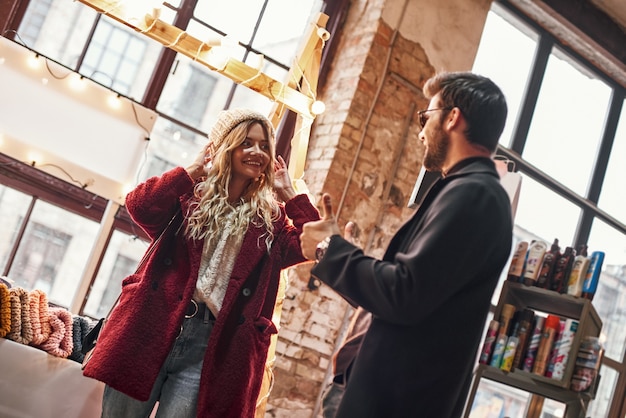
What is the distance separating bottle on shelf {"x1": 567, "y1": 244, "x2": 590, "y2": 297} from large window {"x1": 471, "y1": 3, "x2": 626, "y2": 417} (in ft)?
8.46

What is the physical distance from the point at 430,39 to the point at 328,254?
3511 millimetres

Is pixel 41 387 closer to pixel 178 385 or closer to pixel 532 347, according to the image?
pixel 178 385

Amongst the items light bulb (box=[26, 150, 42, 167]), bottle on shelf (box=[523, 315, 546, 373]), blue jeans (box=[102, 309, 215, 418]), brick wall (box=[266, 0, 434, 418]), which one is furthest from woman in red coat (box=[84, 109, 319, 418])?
brick wall (box=[266, 0, 434, 418])

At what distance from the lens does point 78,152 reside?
3.53 meters

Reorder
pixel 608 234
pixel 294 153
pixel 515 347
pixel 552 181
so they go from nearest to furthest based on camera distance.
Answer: pixel 515 347, pixel 294 153, pixel 552 181, pixel 608 234

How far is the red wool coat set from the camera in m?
2.02

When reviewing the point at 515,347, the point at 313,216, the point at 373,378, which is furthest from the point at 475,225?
the point at 515,347

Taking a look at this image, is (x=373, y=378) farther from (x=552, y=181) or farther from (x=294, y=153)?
(x=552, y=181)

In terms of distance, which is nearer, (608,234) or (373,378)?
(373,378)

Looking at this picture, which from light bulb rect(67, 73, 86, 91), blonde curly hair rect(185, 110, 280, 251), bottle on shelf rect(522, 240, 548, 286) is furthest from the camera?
light bulb rect(67, 73, 86, 91)

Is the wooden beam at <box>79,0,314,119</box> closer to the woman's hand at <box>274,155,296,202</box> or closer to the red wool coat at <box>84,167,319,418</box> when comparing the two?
the woman's hand at <box>274,155,296,202</box>

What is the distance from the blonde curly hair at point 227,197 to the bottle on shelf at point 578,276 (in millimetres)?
1241

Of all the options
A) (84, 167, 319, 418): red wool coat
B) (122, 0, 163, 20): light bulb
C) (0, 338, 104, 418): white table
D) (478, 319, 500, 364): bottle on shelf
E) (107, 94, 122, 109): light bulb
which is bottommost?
(0, 338, 104, 418): white table

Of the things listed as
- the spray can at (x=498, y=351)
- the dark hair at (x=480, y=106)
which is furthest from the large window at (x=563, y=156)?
the dark hair at (x=480, y=106)
